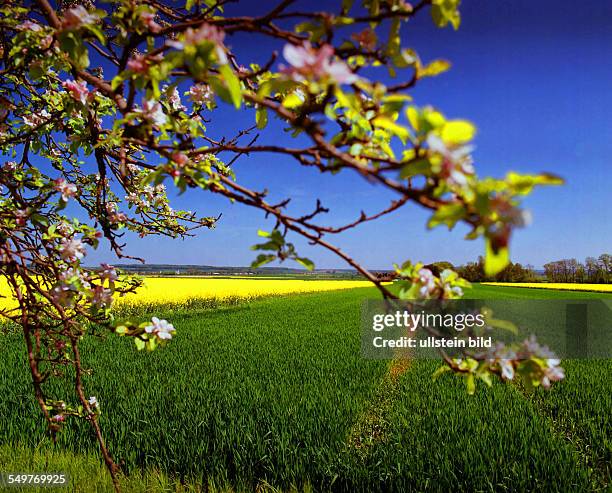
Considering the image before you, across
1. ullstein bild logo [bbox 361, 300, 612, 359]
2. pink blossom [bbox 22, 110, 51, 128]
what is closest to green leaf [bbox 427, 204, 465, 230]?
pink blossom [bbox 22, 110, 51, 128]

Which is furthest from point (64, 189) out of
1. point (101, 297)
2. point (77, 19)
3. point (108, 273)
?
point (77, 19)

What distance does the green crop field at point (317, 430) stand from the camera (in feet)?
13.7

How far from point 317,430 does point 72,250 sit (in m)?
4.01

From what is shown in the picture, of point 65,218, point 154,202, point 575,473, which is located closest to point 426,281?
point 65,218

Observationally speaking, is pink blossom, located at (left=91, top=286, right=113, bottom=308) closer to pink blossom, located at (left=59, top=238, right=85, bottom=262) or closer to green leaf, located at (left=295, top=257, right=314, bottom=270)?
pink blossom, located at (left=59, top=238, right=85, bottom=262)

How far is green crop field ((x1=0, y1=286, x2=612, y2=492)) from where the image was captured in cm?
417

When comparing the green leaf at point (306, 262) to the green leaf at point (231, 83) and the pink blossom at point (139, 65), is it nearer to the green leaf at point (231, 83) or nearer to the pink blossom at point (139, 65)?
the green leaf at point (231, 83)

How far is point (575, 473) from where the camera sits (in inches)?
163

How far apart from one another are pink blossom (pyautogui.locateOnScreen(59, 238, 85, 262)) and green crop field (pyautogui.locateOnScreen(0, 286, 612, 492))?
8.96 feet

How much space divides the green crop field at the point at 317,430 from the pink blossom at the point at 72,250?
8.96 ft

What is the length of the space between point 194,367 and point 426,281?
859 cm

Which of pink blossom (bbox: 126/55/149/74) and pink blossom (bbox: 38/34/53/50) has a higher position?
pink blossom (bbox: 38/34/53/50)

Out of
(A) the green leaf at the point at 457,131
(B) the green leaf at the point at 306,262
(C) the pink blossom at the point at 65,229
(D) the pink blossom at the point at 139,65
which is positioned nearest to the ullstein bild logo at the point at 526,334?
(C) the pink blossom at the point at 65,229

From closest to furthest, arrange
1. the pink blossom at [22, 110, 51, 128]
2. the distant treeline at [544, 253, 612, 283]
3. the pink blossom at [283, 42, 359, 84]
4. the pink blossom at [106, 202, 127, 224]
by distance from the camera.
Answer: the pink blossom at [283, 42, 359, 84] < the pink blossom at [22, 110, 51, 128] < the pink blossom at [106, 202, 127, 224] < the distant treeline at [544, 253, 612, 283]
